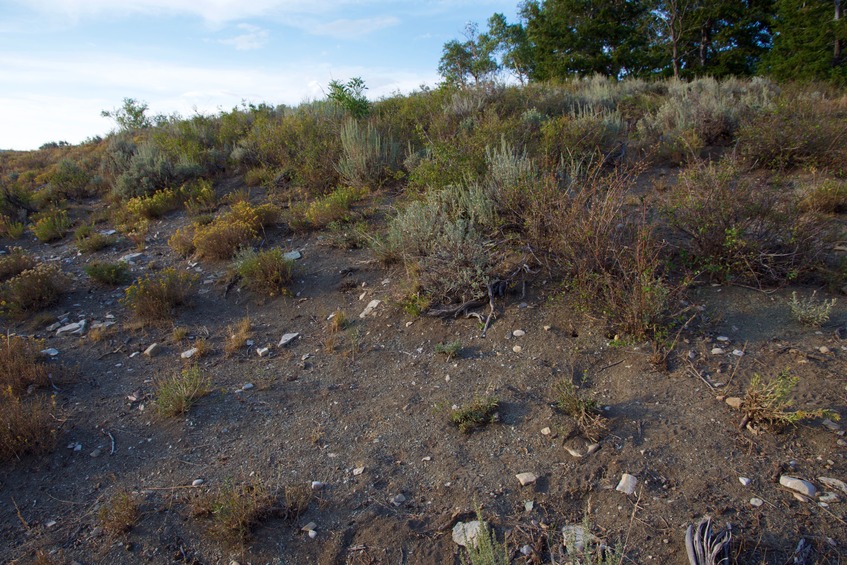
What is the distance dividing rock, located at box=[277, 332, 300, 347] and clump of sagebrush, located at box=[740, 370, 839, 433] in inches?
138

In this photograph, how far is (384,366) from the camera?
13.1 feet

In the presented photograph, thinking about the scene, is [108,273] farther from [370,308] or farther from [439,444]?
[439,444]

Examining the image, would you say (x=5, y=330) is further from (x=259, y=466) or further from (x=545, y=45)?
(x=545, y=45)

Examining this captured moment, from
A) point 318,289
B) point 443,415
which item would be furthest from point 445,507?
point 318,289

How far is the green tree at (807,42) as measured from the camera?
45.6ft

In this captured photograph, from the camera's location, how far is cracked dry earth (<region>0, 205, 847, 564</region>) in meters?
2.44

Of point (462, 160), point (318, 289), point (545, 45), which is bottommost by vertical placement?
point (318, 289)

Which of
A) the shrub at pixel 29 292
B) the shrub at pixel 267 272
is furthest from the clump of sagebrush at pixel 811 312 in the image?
the shrub at pixel 29 292

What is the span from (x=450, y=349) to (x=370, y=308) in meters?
1.17

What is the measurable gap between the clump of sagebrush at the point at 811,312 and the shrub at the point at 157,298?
17.9ft

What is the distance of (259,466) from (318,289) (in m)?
2.53

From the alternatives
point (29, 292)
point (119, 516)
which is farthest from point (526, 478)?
point (29, 292)

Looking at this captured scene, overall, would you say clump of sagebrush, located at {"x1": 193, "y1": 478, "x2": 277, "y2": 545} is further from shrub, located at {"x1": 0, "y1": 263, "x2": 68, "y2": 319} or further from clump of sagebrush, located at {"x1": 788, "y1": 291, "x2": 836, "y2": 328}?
shrub, located at {"x1": 0, "y1": 263, "x2": 68, "y2": 319}

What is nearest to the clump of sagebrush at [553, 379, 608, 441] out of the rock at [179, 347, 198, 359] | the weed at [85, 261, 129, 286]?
the rock at [179, 347, 198, 359]
